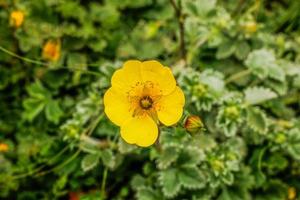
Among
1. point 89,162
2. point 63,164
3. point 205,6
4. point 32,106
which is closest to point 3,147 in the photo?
point 32,106

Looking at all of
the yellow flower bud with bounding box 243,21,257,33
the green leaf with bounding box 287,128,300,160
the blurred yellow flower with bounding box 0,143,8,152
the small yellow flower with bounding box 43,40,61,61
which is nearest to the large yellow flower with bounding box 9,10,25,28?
the small yellow flower with bounding box 43,40,61,61

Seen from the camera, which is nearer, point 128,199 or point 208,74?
point 208,74

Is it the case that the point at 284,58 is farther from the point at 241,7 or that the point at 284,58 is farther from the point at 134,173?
the point at 134,173

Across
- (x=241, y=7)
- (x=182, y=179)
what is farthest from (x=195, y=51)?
(x=182, y=179)

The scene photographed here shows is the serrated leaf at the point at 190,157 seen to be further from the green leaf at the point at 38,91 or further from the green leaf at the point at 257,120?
the green leaf at the point at 38,91

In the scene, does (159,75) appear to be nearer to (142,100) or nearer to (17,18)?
(142,100)

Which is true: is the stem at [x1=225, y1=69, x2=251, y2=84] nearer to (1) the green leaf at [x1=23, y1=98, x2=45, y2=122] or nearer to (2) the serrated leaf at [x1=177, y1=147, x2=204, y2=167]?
(2) the serrated leaf at [x1=177, y1=147, x2=204, y2=167]

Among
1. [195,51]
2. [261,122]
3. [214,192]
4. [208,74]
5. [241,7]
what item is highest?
[241,7]
